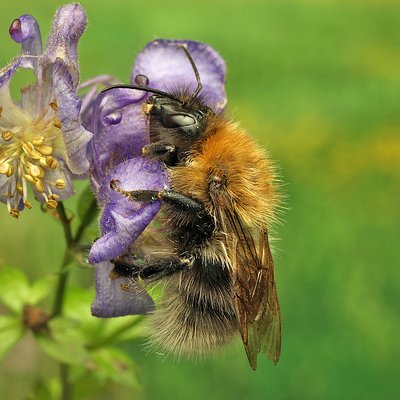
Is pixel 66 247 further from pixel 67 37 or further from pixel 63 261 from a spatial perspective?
pixel 67 37

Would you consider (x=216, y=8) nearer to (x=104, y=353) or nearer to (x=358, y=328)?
(x=358, y=328)

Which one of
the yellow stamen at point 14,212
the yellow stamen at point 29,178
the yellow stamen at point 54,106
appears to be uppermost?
the yellow stamen at point 54,106

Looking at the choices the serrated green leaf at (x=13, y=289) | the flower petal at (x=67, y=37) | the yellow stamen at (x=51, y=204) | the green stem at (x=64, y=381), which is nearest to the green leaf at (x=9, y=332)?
the serrated green leaf at (x=13, y=289)

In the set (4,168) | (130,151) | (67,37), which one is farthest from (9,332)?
(67,37)

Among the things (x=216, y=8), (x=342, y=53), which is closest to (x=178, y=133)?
(x=342, y=53)

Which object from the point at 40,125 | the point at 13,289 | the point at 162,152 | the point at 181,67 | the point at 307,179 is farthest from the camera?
the point at 307,179

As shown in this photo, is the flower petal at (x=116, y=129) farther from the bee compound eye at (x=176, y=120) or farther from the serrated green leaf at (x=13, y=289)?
the serrated green leaf at (x=13, y=289)

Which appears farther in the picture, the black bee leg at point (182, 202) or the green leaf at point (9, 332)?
the green leaf at point (9, 332)
